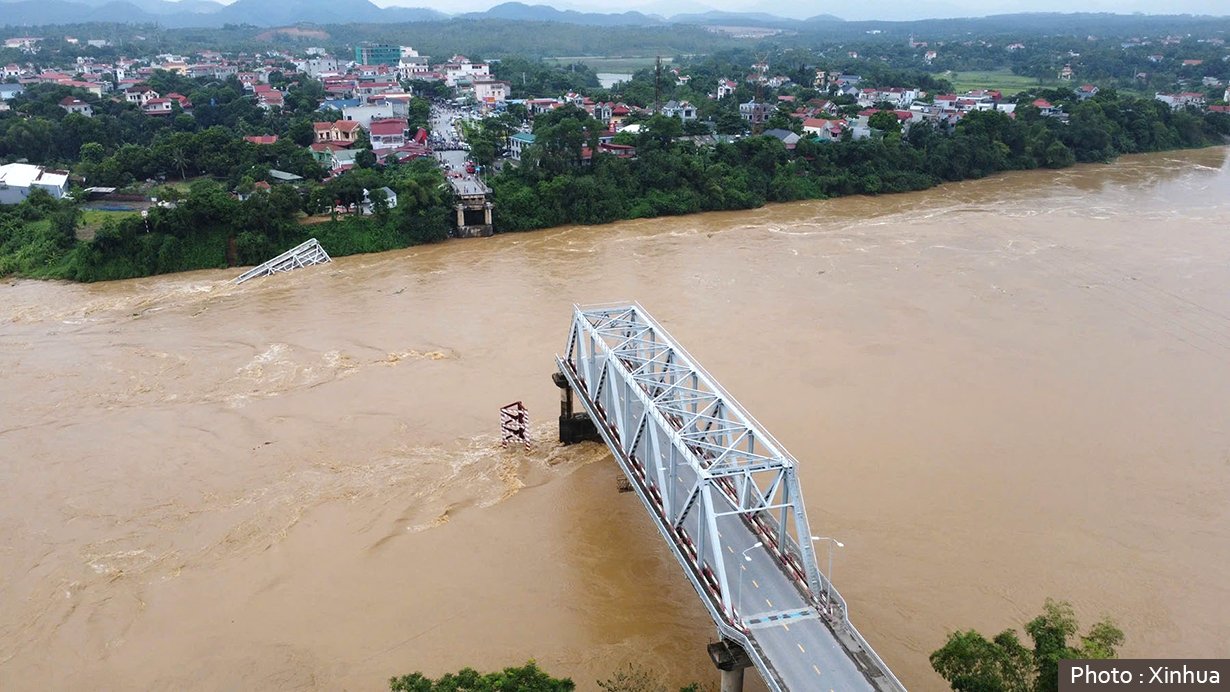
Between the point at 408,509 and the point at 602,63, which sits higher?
the point at 602,63

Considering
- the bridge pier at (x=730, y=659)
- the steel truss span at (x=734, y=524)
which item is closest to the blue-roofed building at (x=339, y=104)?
the steel truss span at (x=734, y=524)

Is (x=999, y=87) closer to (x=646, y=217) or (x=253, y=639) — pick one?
(x=646, y=217)

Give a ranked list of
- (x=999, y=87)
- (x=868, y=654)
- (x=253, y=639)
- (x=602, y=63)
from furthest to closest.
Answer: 1. (x=602, y=63)
2. (x=999, y=87)
3. (x=253, y=639)
4. (x=868, y=654)

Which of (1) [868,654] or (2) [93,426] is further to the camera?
(2) [93,426]

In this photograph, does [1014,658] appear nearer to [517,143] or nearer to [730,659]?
[730,659]

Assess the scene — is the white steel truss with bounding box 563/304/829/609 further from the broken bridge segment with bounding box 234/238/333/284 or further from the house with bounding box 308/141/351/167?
the house with bounding box 308/141/351/167

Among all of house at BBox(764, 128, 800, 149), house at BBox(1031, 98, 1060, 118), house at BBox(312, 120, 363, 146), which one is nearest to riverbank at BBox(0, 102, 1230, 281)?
house at BBox(764, 128, 800, 149)

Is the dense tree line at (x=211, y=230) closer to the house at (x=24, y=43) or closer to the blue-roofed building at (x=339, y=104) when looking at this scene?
the blue-roofed building at (x=339, y=104)

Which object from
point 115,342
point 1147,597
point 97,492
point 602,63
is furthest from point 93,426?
point 602,63
